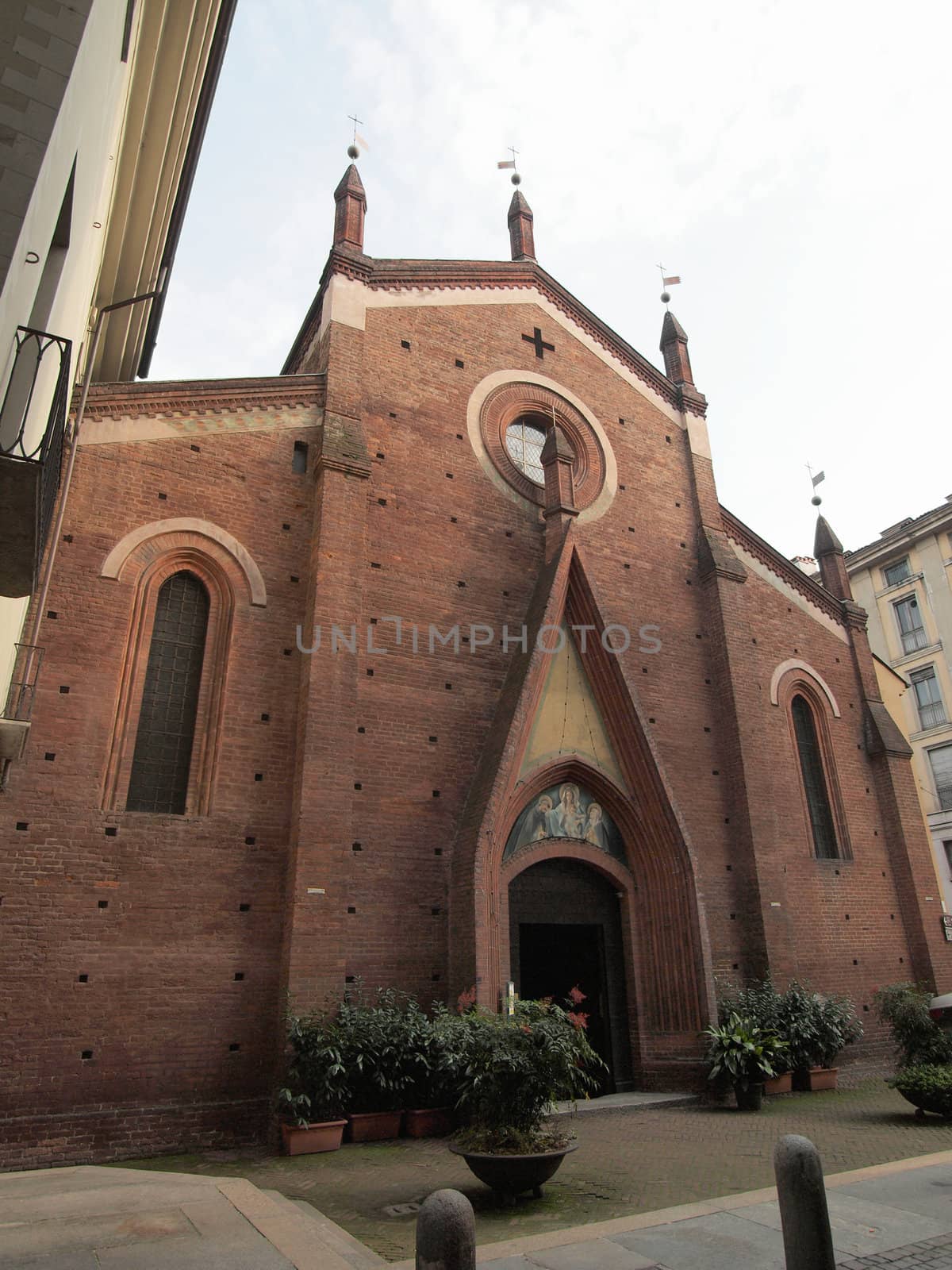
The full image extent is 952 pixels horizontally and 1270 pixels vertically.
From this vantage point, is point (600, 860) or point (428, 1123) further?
point (600, 860)

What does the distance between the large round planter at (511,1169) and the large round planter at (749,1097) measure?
5.50 m

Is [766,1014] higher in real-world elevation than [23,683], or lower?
lower

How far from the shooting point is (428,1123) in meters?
8.87

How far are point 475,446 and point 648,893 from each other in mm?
7631

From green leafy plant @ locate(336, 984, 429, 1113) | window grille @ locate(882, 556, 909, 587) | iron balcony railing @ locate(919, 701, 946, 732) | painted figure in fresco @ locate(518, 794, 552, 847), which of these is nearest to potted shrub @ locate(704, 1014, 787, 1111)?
painted figure in fresco @ locate(518, 794, 552, 847)

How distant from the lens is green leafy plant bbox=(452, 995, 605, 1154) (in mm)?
6180

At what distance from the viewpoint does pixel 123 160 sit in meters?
10.4

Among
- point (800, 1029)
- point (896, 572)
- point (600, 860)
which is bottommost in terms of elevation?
point (800, 1029)

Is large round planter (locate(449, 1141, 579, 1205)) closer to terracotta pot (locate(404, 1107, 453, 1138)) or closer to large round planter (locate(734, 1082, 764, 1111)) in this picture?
terracotta pot (locate(404, 1107, 453, 1138))

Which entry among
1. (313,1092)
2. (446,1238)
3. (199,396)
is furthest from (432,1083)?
(199,396)

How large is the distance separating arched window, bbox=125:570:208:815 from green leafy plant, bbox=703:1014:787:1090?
7422mm

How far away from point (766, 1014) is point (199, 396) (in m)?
11.7

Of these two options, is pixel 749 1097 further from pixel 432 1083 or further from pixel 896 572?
pixel 896 572

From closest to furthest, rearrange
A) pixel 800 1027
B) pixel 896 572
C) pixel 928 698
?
pixel 800 1027 < pixel 928 698 < pixel 896 572
